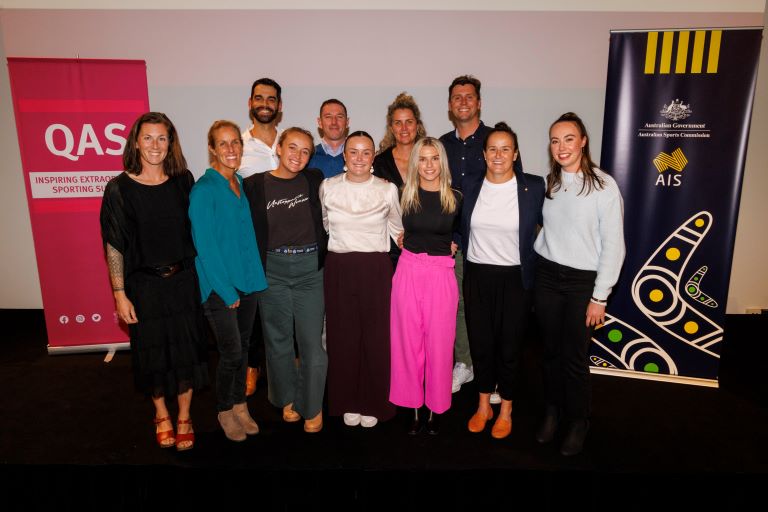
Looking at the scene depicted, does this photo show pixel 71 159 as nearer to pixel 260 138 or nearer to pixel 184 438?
pixel 260 138

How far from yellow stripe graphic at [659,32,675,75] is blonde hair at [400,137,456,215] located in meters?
1.75

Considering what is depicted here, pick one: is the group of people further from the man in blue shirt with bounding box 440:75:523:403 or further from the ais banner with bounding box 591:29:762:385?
the ais banner with bounding box 591:29:762:385

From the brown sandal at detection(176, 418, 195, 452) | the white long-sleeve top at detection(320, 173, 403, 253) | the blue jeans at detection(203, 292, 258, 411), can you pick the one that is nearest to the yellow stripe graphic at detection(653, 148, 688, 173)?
the white long-sleeve top at detection(320, 173, 403, 253)

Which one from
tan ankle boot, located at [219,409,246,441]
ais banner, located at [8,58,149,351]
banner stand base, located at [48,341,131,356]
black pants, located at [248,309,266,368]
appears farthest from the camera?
banner stand base, located at [48,341,131,356]

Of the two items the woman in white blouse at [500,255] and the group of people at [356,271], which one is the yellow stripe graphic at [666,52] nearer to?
the group of people at [356,271]

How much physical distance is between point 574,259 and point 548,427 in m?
1.02

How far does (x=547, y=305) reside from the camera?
251cm

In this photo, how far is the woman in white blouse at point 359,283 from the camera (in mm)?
2566

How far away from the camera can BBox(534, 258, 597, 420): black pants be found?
7.95 ft

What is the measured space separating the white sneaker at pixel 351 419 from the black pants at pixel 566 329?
117 centimetres

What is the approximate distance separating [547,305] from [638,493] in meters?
1.00

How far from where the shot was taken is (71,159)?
370cm

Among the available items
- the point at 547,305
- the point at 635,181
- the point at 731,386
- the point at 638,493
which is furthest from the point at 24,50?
the point at 731,386

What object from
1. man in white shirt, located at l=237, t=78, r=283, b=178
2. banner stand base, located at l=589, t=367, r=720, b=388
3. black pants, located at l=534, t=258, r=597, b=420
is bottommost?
banner stand base, located at l=589, t=367, r=720, b=388
